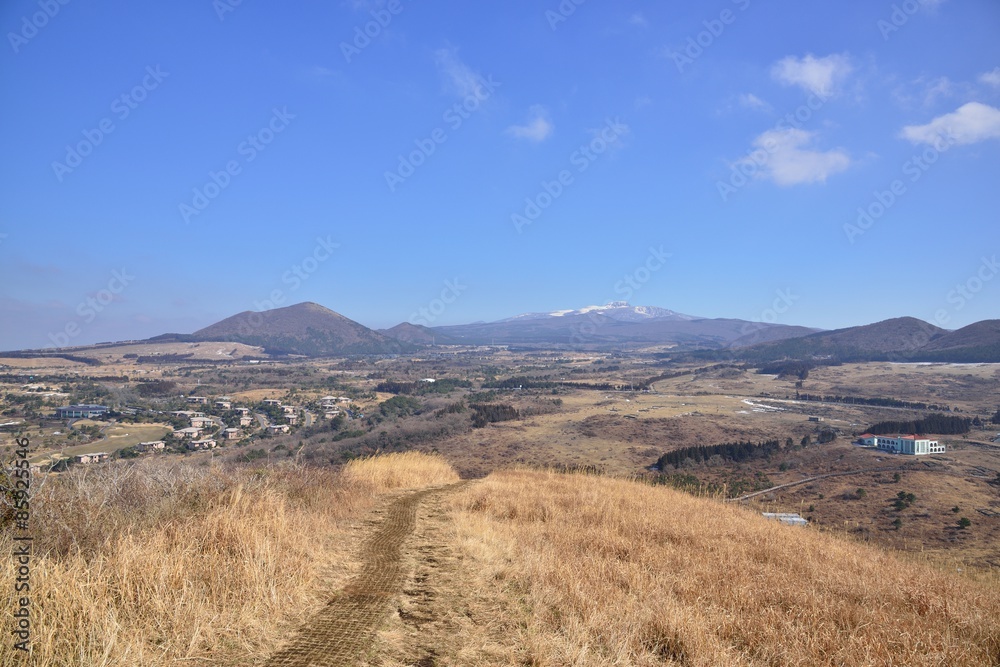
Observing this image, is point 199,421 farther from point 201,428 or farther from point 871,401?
point 871,401

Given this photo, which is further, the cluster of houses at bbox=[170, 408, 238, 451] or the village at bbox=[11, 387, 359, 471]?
the cluster of houses at bbox=[170, 408, 238, 451]

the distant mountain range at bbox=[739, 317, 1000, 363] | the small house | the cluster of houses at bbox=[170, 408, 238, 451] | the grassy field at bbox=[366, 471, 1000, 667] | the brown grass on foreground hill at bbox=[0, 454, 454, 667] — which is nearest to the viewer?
the brown grass on foreground hill at bbox=[0, 454, 454, 667]

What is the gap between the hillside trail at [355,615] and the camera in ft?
12.5

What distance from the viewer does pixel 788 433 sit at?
1661 inches

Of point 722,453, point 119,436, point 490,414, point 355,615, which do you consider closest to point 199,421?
point 119,436

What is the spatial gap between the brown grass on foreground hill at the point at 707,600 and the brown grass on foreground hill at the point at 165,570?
188cm

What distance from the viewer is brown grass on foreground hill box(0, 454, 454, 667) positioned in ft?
11.4

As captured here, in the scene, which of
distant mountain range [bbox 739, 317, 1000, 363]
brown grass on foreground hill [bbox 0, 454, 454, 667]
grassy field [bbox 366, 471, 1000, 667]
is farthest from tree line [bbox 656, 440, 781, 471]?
distant mountain range [bbox 739, 317, 1000, 363]

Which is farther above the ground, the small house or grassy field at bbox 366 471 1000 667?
grassy field at bbox 366 471 1000 667

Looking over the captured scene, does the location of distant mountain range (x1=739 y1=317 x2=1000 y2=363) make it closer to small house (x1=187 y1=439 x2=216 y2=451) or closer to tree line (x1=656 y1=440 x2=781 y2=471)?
tree line (x1=656 y1=440 x2=781 y2=471)

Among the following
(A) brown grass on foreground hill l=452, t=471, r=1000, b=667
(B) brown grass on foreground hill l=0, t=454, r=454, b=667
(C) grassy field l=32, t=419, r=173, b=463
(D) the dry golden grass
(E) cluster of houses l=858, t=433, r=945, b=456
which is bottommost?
(E) cluster of houses l=858, t=433, r=945, b=456

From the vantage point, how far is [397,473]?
13.8m

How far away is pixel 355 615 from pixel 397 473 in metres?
9.37

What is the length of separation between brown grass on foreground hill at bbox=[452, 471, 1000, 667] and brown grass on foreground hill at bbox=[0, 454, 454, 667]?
74.2 inches
